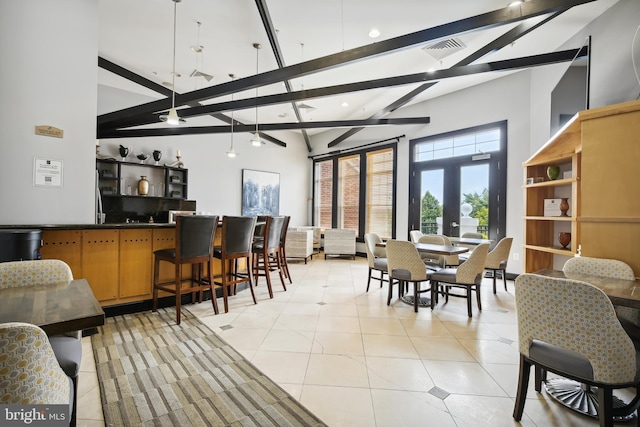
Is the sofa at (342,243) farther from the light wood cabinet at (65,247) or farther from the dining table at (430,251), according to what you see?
the light wood cabinet at (65,247)

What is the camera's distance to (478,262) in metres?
3.25

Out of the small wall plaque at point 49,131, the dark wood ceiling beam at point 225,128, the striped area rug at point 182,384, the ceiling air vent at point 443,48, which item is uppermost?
the ceiling air vent at point 443,48

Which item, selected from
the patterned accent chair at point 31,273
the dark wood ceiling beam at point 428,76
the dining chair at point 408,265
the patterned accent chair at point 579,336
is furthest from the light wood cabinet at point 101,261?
the patterned accent chair at point 579,336

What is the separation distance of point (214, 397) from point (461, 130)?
6132mm

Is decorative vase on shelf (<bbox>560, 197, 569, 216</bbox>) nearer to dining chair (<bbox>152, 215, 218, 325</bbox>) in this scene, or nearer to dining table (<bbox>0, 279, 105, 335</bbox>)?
dining chair (<bbox>152, 215, 218, 325</bbox>)

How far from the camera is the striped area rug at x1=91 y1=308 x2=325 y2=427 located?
1.63m

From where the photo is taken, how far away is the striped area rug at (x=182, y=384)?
163 cm

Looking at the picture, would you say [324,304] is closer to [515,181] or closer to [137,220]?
[515,181]

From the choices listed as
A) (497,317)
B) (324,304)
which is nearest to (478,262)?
(497,317)

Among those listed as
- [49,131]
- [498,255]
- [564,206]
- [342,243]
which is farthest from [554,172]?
[49,131]

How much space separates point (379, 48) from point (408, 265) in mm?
2589

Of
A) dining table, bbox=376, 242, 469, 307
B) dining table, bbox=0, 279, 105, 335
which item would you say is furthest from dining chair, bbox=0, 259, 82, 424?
dining table, bbox=376, 242, 469, 307

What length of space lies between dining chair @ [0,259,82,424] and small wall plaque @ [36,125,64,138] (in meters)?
2.06

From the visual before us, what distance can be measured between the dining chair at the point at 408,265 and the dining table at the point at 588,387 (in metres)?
1.41
